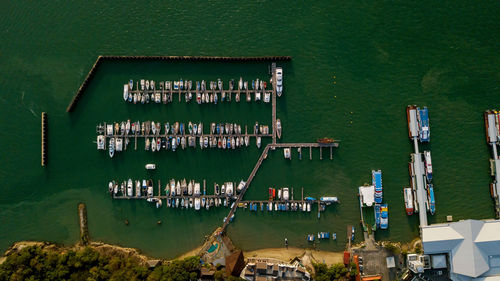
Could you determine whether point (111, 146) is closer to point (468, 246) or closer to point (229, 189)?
point (229, 189)

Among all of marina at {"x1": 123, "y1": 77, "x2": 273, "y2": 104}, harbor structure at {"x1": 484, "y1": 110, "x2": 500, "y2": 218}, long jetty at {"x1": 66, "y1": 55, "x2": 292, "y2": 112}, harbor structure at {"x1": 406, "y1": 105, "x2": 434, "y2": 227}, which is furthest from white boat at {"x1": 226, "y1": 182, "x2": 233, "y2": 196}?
harbor structure at {"x1": 484, "y1": 110, "x2": 500, "y2": 218}

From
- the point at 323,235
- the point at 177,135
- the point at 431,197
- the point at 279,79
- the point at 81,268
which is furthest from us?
the point at 323,235

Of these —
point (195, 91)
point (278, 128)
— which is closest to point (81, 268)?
point (195, 91)

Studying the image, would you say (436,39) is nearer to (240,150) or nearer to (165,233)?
(240,150)

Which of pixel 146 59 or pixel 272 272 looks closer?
pixel 272 272

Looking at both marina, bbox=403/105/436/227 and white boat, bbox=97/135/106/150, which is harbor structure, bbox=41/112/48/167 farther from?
marina, bbox=403/105/436/227

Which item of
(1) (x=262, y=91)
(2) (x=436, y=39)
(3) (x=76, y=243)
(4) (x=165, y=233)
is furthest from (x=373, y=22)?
(3) (x=76, y=243)
